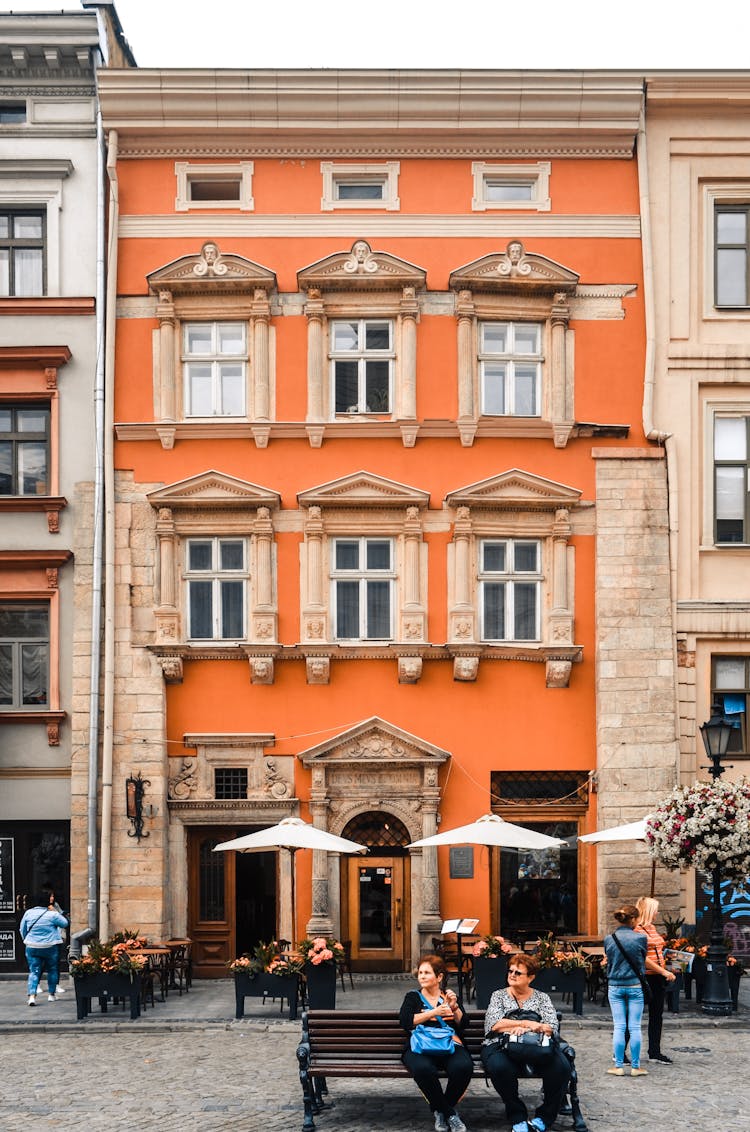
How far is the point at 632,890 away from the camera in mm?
21281

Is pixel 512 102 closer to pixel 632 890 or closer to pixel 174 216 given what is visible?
pixel 174 216

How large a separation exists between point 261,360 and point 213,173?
358 centimetres

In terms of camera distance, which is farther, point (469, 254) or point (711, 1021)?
point (469, 254)

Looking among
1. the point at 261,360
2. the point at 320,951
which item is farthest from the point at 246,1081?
the point at 261,360

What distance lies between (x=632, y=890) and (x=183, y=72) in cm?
1574

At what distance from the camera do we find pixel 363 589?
72.3 feet

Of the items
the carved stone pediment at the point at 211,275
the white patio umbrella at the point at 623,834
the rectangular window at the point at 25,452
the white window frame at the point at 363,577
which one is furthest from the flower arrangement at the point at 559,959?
the carved stone pediment at the point at 211,275

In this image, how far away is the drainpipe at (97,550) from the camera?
2114cm

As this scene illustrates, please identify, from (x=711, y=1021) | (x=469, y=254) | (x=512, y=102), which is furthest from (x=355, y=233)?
(x=711, y=1021)

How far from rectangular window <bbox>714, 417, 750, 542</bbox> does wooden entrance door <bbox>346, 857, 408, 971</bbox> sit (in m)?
8.08

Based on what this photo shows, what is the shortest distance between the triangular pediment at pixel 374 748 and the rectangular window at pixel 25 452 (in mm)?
6725

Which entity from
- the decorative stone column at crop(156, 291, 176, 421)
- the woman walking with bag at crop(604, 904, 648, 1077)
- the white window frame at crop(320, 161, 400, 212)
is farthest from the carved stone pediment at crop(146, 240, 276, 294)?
the woman walking with bag at crop(604, 904, 648, 1077)

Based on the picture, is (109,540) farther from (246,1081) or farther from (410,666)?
(246,1081)

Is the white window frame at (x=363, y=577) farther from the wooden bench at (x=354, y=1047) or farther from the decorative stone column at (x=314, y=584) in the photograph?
the wooden bench at (x=354, y=1047)
